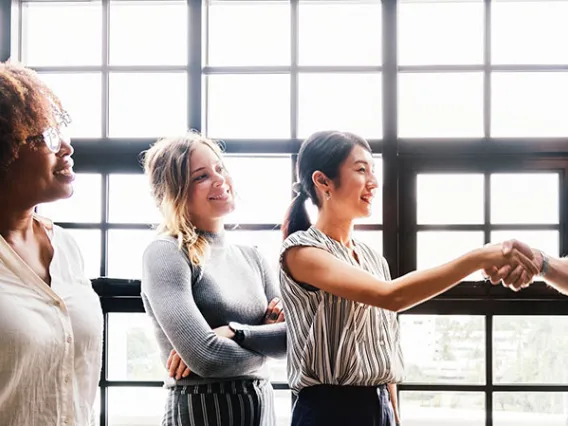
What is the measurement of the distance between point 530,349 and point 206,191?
166 cm

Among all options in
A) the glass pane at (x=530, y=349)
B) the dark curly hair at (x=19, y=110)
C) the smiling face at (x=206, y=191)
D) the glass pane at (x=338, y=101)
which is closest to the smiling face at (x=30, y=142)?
the dark curly hair at (x=19, y=110)

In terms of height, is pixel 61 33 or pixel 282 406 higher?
pixel 61 33

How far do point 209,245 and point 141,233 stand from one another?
91cm

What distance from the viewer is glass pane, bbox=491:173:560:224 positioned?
2791mm

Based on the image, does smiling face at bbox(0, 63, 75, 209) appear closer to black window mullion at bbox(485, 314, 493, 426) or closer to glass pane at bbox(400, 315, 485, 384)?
glass pane at bbox(400, 315, 485, 384)

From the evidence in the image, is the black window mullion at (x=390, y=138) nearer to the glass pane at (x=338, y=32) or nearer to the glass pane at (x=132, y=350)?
the glass pane at (x=338, y=32)

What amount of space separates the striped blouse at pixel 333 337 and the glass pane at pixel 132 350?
1.18 meters

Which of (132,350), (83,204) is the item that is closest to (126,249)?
(83,204)

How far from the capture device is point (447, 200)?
2.83 meters

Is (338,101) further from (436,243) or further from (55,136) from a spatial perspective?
(55,136)

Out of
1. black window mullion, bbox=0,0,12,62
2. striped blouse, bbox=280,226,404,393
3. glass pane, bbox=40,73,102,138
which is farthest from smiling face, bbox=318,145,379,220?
black window mullion, bbox=0,0,12,62

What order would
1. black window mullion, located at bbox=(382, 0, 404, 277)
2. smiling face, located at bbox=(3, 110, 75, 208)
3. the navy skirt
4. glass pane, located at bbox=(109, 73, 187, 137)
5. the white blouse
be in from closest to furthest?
the white blouse, smiling face, located at bbox=(3, 110, 75, 208), the navy skirt, black window mullion, located at bbox=(382, 0, 404, 277), glass pane, located at bbox=(109, 73, 187, 137)

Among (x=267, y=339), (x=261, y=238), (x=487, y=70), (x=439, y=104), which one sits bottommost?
(x=267, y=339)

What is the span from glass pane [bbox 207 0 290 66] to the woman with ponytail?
1072 millimetres
